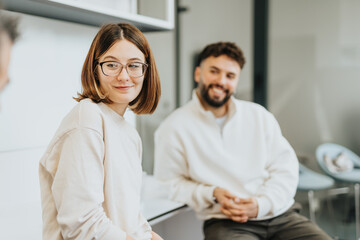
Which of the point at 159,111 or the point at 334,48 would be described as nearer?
the point at 159,111

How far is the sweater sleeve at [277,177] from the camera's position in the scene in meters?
1.61

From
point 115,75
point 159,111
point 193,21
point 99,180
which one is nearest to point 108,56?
point 115,75

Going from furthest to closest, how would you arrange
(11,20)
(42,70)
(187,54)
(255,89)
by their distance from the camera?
(255,89) < (187,54) < (42,70) < (11,20)

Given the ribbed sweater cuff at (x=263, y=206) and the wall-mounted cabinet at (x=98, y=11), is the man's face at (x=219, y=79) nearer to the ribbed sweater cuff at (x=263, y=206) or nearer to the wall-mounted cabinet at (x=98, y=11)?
the wall-mounted cabinet at (x=98, y=11)

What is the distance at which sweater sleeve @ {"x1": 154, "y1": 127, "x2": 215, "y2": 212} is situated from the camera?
1667mm

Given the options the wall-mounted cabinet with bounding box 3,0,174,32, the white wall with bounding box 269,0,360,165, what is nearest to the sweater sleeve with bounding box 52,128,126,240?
the wall-mounted cabinet with bounding box 3,0,174,32

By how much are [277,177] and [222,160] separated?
0.29 metres

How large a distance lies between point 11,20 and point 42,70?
0.81 ft

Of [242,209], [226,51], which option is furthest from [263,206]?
[226,51]

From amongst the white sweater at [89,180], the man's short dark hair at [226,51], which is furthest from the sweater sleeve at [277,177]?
the white sweater at [89,180]

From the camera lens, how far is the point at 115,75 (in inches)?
38.3

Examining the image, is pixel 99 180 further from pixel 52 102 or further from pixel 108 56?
pixel 52 102

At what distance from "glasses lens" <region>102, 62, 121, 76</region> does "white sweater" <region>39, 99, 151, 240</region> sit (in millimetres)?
101

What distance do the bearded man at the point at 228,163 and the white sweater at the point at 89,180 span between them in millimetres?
667
